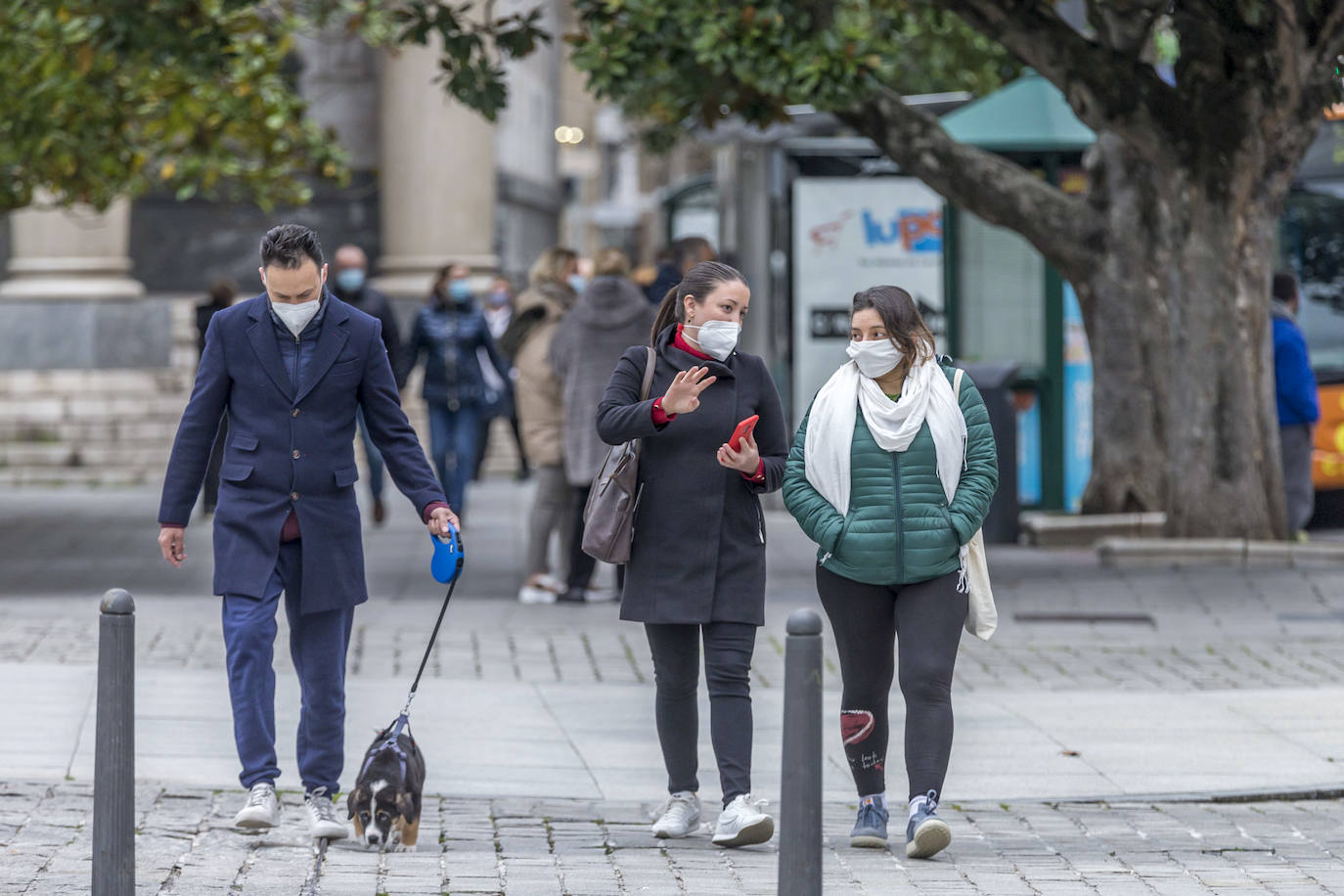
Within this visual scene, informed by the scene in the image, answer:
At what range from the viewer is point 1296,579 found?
12.3 m

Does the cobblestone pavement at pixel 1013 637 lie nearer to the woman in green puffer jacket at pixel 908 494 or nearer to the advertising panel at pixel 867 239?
the woman in green puffer jacket at pixel 908 494

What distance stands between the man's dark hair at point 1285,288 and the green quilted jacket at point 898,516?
8.62 metres

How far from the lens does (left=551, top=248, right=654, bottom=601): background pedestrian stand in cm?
1080

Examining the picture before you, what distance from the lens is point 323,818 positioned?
6.02 meters

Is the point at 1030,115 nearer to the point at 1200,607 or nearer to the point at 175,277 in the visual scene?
the point at 1200,607

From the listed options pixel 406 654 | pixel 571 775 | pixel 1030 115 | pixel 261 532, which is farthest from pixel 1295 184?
pixel 261 532

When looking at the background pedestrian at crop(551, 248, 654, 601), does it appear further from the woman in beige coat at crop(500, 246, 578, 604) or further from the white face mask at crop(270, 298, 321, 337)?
the white face mask at crop(270, 298, 321, 337)

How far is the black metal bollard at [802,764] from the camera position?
443 cm

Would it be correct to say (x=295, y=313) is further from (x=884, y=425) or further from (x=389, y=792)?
(x=884, y=425)

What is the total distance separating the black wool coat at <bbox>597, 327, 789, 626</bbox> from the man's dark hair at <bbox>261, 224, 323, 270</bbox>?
937 mm

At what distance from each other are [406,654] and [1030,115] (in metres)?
7.72

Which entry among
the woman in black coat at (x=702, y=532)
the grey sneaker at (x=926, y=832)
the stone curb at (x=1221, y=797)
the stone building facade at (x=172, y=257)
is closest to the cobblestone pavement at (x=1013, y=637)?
the stone curb at (x=1221, y=797)

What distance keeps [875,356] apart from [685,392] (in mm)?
543

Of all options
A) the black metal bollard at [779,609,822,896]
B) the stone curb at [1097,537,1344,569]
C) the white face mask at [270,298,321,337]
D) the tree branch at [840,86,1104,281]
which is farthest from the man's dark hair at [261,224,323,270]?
the stone curb at [1097,537,1344,569]
